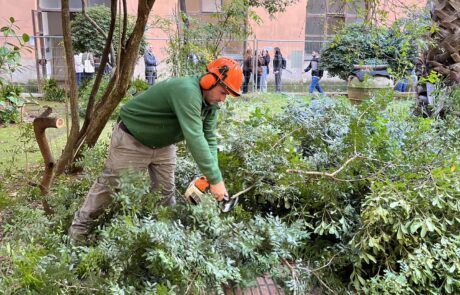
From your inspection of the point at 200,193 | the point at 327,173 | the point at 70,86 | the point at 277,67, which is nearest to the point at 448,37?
the point at 327,173

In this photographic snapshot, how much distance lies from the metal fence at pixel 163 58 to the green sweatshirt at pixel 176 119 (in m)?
8.64

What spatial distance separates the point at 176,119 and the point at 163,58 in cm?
970

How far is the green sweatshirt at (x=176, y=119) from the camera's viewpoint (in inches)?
117

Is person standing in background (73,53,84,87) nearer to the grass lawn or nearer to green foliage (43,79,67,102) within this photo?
green foliage (43,79,67,102)

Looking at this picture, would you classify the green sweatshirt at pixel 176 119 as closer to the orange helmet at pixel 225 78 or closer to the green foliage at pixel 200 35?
the orange helmet at pixel 225 78

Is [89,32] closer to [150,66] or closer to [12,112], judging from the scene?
[150,66]

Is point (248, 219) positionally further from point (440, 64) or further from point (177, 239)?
point (440, 64)

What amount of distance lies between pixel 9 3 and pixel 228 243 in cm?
1590

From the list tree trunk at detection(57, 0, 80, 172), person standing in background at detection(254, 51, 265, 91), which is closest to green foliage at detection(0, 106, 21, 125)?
tree trunk at detection(57, 0, 80, 172)

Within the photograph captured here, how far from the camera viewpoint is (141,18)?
15.0 feet

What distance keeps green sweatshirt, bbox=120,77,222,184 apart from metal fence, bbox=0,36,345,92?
864 cm

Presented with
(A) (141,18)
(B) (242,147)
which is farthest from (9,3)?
(B) (242,147)

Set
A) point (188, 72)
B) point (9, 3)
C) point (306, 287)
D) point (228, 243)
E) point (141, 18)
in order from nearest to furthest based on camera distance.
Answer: point (228, 243)
point (306, 287)
point (141, 18)
point (188, 72)
point (9, 3)

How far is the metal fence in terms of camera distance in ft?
45.6
